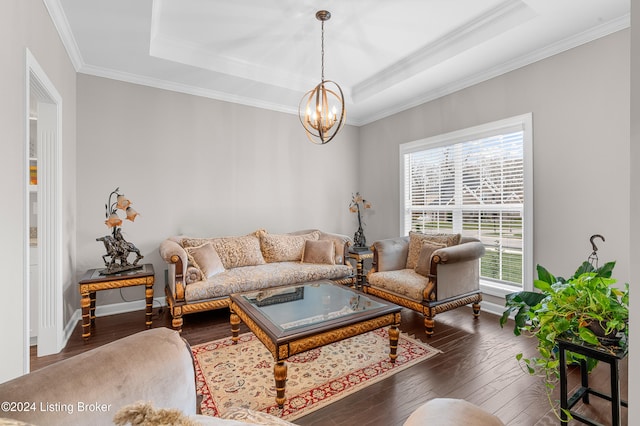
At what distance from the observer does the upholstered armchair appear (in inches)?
115

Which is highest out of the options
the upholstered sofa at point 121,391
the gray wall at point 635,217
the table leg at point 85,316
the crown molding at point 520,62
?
the crown molding at point 520,62

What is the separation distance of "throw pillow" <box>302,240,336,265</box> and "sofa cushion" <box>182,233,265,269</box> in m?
0.60

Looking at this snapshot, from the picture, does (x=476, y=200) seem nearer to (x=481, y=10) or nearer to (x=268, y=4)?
(x=481, y=10)

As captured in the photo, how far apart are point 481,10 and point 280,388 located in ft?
11.3

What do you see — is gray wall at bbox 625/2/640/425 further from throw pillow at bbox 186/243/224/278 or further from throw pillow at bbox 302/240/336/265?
throw pillow at bbox 302/240/336/265

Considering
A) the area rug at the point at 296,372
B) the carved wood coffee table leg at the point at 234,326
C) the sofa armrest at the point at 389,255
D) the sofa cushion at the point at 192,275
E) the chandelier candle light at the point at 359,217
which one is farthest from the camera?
the chandelier candle light at the point at 359,217

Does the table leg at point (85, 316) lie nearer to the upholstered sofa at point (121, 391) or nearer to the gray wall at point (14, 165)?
the gray wall at point (14, 165)

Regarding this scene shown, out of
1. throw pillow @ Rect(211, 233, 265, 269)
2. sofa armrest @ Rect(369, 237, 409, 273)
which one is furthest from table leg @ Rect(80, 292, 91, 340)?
sofa armrest @ Rect(369, 237, 409, 273)

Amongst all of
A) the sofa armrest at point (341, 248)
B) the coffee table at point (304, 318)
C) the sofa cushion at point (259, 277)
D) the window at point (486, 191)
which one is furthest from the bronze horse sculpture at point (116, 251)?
the window at point (486, 191)

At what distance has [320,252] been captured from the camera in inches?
159

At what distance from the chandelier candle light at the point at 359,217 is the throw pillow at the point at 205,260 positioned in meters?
2.17

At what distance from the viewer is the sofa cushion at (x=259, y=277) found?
307 centimetres

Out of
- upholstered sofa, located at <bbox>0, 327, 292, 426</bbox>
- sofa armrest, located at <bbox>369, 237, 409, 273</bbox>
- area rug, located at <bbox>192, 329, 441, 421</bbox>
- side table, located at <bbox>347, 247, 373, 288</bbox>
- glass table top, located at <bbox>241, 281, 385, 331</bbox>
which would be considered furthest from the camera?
side table, located at <bbox>347, 247, 373, 288</bbox>

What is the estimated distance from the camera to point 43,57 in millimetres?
2201
